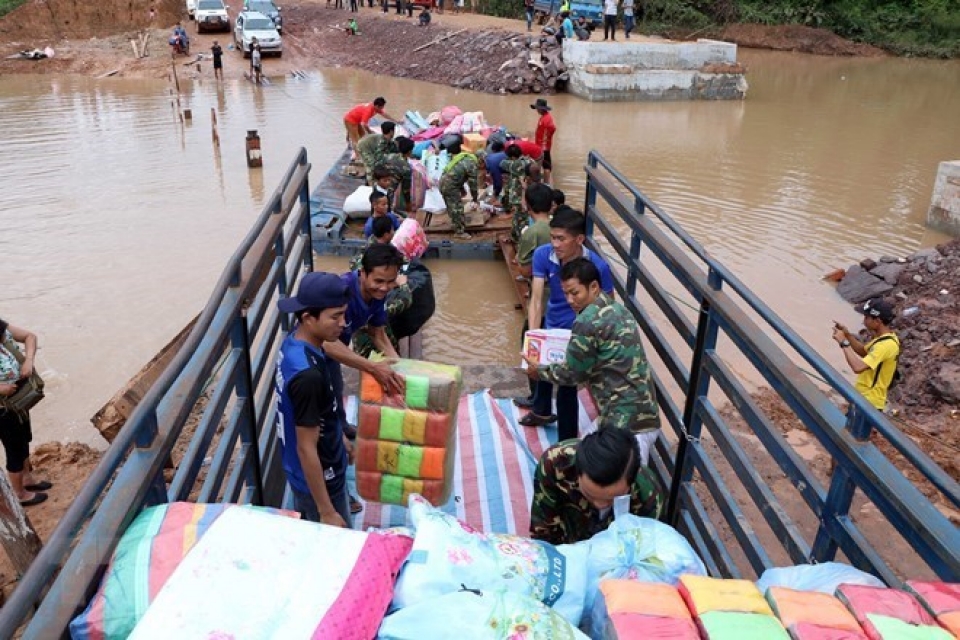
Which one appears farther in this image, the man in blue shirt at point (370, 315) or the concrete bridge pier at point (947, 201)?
the concrete bridge pier at point (947, 201)

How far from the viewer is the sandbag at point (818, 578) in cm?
221

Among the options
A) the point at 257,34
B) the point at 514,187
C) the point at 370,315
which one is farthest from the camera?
the point at 257,34

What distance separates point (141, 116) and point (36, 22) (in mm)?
21207

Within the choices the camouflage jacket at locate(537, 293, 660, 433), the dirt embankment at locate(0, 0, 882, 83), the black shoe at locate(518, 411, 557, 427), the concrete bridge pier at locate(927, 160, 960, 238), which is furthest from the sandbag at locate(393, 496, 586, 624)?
the dirt embankment at locate(0, 0, 882, 83)

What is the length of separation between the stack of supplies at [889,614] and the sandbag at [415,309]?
3662mm

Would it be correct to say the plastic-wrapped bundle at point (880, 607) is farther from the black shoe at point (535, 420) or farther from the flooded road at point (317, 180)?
the flooded road at point (317, 180)

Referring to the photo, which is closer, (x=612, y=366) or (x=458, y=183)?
(x=612, y=366)

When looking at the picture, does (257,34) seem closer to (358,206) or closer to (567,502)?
(358,206)

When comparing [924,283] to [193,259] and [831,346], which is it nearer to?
[831,346]

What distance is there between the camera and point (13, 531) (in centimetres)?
425

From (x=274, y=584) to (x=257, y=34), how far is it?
3251cm

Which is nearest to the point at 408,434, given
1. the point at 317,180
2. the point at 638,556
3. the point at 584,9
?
the point at 638,556

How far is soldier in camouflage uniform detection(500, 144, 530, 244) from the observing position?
9.78 meters

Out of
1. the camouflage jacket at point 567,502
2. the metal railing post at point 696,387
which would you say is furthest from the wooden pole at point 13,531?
the metal railing post at point 696,387
